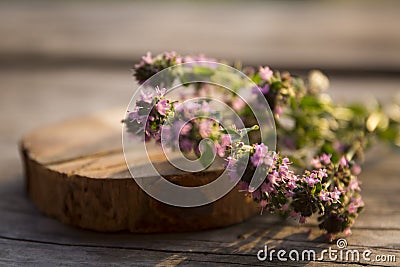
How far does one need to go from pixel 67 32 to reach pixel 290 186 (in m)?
2.26

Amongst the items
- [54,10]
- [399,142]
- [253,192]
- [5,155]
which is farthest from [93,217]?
[54,10]

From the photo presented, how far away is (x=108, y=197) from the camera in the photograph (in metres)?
1.11

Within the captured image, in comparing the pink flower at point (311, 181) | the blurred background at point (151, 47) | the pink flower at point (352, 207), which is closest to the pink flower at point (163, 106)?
the pink flower at point (311, 181)

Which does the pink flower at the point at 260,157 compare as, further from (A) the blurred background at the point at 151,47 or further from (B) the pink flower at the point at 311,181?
(A) the blurred background at the point at 151,47

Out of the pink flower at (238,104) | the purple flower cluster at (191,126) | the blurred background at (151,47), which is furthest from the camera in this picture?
the blurred background at (151,47)

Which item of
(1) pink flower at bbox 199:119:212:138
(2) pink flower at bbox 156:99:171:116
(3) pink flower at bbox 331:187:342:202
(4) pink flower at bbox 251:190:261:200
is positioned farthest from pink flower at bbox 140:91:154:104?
(3) pink flower at bbox 331:187:342:202

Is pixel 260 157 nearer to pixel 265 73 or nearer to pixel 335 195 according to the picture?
pixel 335 195

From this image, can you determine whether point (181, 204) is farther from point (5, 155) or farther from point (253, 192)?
point (5, 155)

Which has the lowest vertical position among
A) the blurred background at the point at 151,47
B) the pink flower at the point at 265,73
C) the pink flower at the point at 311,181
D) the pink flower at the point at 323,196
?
the pink flower at the point at 323,196

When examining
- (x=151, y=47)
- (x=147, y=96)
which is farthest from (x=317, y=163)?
(x=151, y=47)

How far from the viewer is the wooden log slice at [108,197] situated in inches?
43.5

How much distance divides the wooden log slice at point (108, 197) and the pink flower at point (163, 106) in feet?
0.45

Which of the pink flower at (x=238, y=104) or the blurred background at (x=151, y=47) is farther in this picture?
the blurred background at (x=151, y=47)

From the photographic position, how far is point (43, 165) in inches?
47.4
